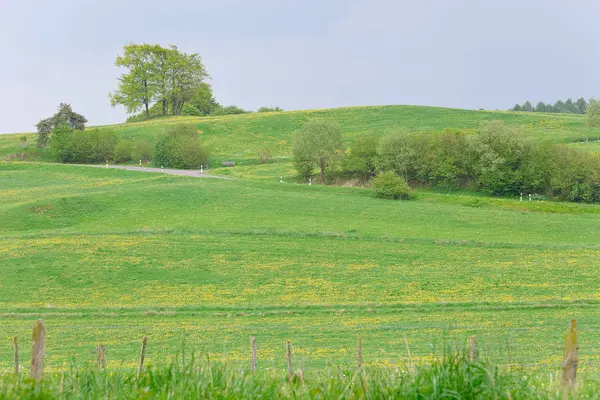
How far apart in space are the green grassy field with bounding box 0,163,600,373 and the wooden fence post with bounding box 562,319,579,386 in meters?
3.24

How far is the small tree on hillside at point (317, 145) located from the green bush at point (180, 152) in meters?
18.2

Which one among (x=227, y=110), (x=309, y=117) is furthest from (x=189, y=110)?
(x=309, y=117)

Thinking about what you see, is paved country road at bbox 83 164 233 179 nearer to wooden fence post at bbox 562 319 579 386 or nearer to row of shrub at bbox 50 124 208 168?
row of shrub at bbox 50 124 208 168

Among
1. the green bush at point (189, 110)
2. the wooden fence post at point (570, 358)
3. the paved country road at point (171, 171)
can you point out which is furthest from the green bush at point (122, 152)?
the wooden fence post at point (570, 358)

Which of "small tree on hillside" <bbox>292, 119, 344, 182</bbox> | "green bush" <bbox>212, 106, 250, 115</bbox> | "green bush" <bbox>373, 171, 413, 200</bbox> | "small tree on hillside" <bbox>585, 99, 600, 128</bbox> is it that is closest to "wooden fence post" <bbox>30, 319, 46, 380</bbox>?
"green bush" <bbox>373, 171, 413, 200</bbox>

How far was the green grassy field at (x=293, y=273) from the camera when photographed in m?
22.2

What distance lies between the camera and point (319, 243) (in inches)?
1737

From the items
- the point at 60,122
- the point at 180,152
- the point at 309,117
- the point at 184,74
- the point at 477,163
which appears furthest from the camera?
the point at 184,74

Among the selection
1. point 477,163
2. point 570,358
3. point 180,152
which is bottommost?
point 570,358

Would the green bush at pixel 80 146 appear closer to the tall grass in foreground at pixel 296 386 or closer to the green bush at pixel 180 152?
the green bush at pixel 180 152

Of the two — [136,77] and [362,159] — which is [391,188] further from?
[136,77]

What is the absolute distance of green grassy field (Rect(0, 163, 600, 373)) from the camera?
72.7 feet

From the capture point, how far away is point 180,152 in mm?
88125

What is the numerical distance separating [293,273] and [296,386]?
98.7 feet
